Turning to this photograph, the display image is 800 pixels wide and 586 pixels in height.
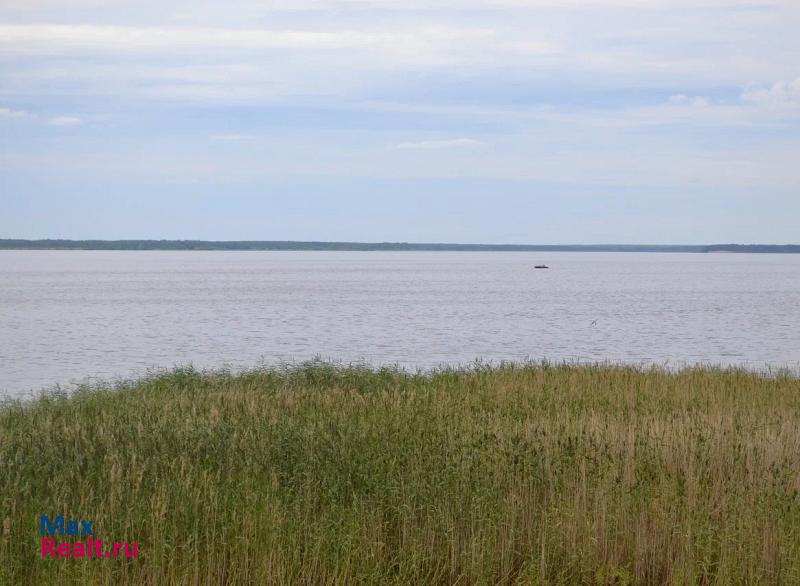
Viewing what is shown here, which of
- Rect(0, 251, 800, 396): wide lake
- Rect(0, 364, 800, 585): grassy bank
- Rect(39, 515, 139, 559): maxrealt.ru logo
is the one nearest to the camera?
Rect(39, 515, 139, 559): maxrealt.ru logo

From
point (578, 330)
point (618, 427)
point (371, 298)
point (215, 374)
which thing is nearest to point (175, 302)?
point (371, 298)

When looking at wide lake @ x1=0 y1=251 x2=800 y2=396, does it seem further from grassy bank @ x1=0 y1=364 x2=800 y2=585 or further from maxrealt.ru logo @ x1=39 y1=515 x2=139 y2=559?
maxrealt.ru logo @ x1=39 y1=515 x2=139 y2=559

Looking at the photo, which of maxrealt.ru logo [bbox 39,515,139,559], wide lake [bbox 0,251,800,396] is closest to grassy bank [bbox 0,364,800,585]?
maxrealt.ru logo [bbox 39,515,139,559]

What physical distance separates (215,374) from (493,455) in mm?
13895

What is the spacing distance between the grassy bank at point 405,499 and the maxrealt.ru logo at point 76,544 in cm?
10

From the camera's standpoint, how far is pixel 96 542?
7930 millimetres

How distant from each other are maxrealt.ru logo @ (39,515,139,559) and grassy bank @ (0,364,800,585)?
96mm

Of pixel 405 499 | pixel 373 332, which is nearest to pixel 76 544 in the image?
pixel 405 499

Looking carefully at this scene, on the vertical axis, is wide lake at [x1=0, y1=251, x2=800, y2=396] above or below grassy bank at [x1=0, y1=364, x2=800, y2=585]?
below

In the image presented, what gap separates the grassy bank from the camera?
8016 millimetres

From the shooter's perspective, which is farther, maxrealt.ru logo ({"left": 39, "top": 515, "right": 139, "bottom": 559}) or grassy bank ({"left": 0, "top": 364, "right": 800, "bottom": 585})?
grassy bank ({"left": 0, "top": 364, "right": 800, "bottom": 585})

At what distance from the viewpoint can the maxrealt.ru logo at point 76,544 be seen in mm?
7789

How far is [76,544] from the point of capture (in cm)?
789

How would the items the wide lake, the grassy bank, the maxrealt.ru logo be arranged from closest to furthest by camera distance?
the maxrealt.ru logo → the grassy bank → the wide lake
